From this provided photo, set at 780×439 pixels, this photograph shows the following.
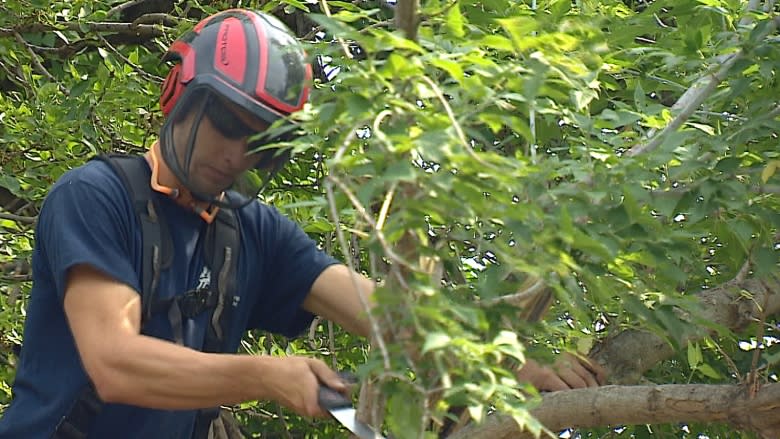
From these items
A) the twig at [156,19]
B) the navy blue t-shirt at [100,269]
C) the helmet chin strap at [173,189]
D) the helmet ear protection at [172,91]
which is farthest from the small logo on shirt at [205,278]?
the twig at [156,19]

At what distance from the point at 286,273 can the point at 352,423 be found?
1074 mm

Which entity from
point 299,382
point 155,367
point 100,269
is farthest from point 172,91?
point 299,382

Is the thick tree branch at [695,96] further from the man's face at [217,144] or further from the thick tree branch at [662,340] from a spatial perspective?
the man's face at [217,144]

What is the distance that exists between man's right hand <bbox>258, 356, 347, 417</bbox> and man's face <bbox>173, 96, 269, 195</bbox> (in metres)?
0.65

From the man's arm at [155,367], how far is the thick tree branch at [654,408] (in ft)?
2.57

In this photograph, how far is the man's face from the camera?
11.0 feet

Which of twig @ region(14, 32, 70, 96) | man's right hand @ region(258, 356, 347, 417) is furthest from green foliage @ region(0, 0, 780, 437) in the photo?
twig @ region(14, 32, 70, 96)

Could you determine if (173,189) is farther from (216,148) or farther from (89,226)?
(89,226)

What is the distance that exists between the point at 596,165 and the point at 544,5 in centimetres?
94

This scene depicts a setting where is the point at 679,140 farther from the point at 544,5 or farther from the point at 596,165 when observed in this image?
the point at 544,5

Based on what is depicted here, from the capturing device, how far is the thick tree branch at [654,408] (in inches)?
138

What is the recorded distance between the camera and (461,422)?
3369mm

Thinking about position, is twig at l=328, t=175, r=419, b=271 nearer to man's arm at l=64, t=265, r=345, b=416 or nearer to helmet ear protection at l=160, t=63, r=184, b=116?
man's arm at l=64, t=265, r=345, b=416

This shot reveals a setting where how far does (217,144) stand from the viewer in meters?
3.41
